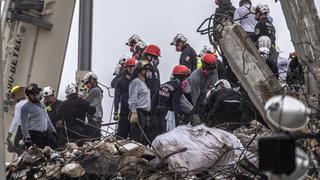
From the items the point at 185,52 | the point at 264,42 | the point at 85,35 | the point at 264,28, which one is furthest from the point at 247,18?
the point at 85,35

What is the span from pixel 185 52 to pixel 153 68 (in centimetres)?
195

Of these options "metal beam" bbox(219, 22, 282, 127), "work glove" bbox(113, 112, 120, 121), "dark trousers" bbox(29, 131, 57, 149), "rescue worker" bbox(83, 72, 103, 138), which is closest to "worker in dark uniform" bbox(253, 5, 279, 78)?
"work glove" bbox(113, 112, 120, 121)

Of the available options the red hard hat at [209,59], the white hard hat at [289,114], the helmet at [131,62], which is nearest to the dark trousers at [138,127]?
the helmet at [131,62]

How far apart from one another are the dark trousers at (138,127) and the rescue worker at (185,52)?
2078 millimetres

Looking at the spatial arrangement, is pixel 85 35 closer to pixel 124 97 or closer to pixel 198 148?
pixel 124 97

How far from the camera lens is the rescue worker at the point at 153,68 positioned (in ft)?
54.3

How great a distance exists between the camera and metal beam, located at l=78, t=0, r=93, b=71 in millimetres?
22156

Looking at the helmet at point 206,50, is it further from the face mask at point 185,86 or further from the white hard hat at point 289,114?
the white hard hat at point 289,114

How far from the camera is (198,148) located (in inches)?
450

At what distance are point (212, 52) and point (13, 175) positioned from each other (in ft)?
22.2

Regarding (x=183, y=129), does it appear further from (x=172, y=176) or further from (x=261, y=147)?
(x=261, y=147)

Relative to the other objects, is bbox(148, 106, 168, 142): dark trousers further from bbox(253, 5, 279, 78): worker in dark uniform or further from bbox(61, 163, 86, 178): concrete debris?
bbox(61, 163, 86, 178): concrete debris

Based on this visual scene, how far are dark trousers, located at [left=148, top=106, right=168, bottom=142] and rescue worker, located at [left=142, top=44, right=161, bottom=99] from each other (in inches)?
10.4

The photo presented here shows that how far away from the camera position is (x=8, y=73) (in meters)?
23.8
